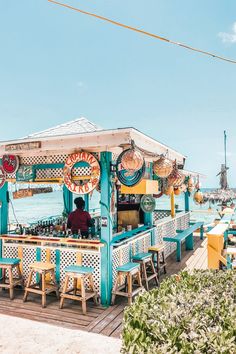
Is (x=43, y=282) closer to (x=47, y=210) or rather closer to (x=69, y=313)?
(x=69, y=313)

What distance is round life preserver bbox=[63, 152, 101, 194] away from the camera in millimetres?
5367

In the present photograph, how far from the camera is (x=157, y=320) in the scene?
2271 millimetres

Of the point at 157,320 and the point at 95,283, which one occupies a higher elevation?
the point at 157,320

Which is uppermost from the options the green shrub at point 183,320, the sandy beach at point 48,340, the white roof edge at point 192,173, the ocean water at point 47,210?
the white roof edge at point 192,173

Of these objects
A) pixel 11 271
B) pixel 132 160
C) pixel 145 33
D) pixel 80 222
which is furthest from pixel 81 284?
pixel 145 33

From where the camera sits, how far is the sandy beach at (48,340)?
3590 mm

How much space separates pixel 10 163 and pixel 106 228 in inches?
107

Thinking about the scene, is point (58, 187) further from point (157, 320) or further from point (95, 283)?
point (157, 320)

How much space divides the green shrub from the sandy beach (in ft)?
4.61

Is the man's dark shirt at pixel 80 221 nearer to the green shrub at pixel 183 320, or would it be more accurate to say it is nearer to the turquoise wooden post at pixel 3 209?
the turquoise wooden post at pixel 3 209

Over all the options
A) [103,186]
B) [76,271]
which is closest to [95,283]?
[76,271]

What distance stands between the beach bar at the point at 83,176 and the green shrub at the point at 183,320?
2.49 metres

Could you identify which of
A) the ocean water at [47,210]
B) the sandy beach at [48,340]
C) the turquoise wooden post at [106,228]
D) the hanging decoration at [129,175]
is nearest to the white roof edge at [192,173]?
the ocean water at [47,210]

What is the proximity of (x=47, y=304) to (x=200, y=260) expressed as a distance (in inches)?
210
